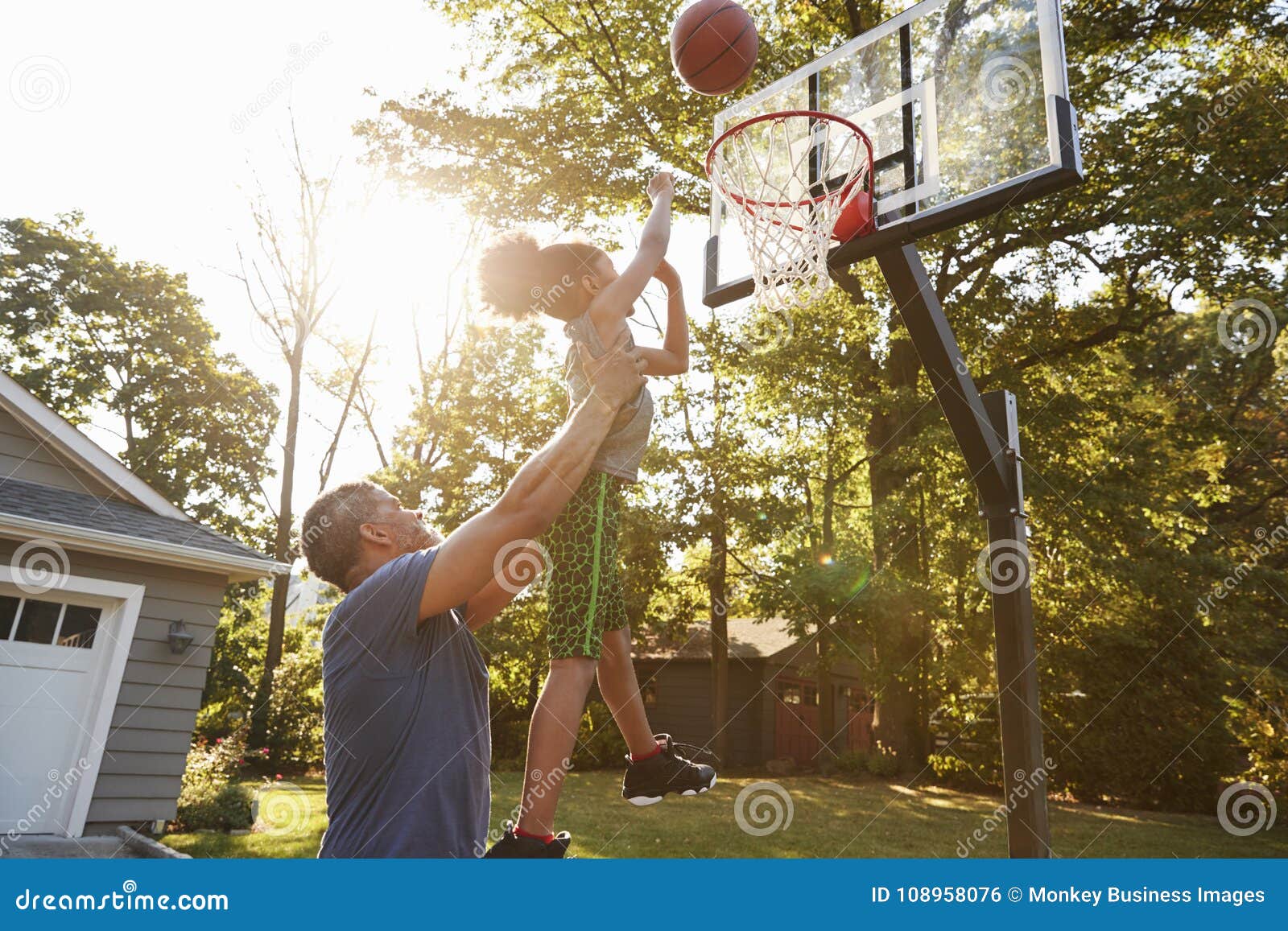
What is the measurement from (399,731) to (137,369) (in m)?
22.3

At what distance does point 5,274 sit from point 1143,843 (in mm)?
25247

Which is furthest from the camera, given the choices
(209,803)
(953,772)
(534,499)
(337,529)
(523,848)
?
(953,772)

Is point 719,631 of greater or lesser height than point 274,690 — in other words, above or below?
above

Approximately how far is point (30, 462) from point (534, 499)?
9.02 meters

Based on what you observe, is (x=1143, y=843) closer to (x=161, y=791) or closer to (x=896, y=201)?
(x=896, y=201)

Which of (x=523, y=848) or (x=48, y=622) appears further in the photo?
(x=48, y=622)

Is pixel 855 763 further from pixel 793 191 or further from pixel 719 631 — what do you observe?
pixel 793 191

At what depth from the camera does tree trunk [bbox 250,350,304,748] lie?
17.8 meters

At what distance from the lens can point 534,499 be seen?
1841mm

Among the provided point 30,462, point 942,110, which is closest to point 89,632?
point 30,462

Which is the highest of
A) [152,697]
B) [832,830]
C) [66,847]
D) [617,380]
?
[617,380]

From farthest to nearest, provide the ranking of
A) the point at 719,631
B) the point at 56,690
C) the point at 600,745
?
1. the point at 600,745
2. the point at 719,631
3. the point at 56,690

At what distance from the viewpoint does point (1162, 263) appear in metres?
11.6

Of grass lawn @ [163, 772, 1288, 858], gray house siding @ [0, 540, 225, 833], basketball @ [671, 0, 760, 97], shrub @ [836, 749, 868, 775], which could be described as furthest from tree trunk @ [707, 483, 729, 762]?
basketball @ [671, 0, 760, 97]
